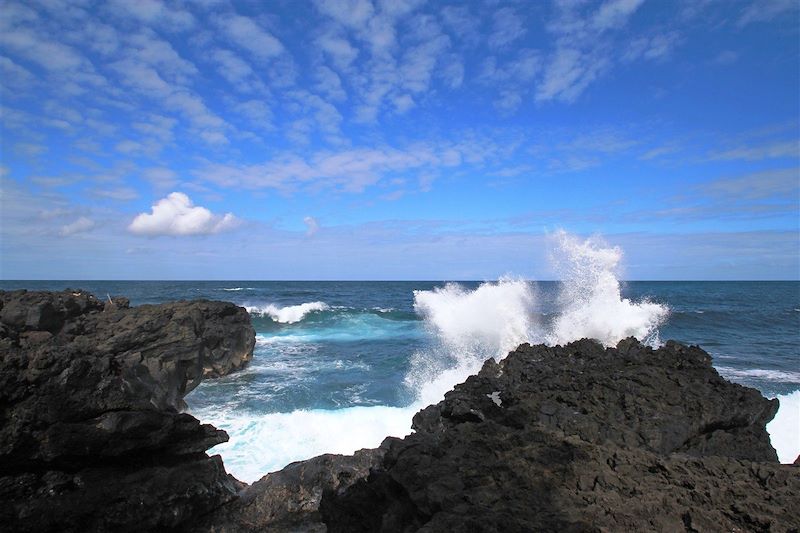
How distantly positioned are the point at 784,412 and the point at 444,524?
1197 cm

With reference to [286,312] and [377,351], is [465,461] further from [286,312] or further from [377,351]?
[286,312]

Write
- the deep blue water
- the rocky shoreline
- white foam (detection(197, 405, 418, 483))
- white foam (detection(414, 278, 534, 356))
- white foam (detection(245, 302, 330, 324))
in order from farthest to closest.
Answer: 1. white foam (detection(245, 302, 330, 324))
2. white foam (detection(414, 278, 534, 356))
3. the deep blue water
4. white foam (detection(197, 405, 418, 483))
5. the rocky shoreline

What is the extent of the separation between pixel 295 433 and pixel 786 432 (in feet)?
34.1

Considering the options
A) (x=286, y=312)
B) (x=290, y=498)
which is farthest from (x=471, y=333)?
(x=286, y=312)

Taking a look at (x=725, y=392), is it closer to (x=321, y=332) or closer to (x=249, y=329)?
(x=249, y=329)

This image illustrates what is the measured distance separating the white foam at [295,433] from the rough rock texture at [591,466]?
4229 mm

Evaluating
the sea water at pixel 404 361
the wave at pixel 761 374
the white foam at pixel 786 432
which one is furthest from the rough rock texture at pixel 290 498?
the wave at pixel 761 374

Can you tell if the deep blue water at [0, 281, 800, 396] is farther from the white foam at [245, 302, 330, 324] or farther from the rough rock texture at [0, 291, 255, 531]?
the rough rock texture at [0, 291, 255, 531]

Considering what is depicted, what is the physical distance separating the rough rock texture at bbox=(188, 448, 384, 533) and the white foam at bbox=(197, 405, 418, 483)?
3001 mm

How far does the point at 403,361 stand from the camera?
18.6 m

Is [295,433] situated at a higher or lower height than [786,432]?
lower

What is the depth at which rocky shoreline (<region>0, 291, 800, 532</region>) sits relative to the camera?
2646mm

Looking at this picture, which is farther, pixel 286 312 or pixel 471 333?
pixel 286 312

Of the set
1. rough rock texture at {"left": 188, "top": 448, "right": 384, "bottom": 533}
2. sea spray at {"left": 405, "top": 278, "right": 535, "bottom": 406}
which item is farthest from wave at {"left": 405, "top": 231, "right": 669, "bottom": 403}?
rough rock texture at {"left": 188, "top": 448, "right": 384, "bottom": 533}
